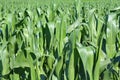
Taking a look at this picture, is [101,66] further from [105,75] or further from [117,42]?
[117,42]

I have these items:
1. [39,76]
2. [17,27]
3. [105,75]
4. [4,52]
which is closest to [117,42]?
[105,75]

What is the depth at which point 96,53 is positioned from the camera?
1.64m

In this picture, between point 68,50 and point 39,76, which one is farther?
point 39,76

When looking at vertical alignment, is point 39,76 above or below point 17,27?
below

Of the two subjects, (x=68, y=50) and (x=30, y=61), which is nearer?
(x=68, y=50)

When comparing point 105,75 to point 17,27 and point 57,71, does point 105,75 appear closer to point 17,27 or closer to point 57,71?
point 57,71

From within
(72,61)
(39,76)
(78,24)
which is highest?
(78,24)

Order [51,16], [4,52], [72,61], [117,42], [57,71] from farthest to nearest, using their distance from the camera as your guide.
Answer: [51,16] < [117,42] < [4,52] < [57,71] < [72,61]

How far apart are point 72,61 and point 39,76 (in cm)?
29

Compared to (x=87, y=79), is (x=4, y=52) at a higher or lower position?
higher

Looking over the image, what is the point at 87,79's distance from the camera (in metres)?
1.64

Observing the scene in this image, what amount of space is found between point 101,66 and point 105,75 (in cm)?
6

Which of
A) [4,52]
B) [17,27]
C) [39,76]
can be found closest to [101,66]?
[39,76]

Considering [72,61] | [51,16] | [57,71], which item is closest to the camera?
[72,61]
